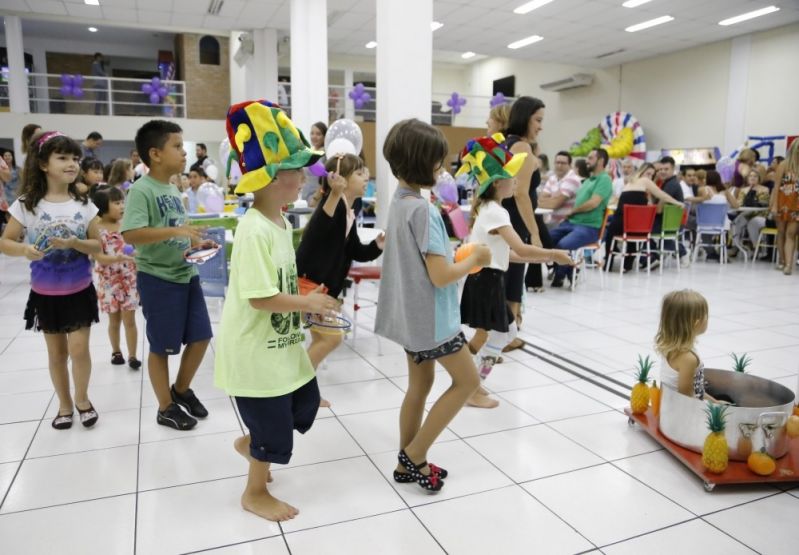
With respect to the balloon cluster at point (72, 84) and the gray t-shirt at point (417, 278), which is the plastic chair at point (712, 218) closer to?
the gray t-shirt at point (417, 278)

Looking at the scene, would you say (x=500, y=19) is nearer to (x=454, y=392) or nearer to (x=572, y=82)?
(x=572, y=82)

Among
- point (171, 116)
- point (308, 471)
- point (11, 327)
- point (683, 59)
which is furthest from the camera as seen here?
point (171, 116)

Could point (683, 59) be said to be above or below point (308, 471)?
above

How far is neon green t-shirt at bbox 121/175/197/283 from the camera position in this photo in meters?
2.33

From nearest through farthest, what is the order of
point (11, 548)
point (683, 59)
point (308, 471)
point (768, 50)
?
point (11, 548) < point (308, 471) < point (768, 50) < point (683, 59)

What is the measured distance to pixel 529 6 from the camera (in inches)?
367

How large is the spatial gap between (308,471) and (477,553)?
0.78 metres

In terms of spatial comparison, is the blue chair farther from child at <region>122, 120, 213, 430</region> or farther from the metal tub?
the metal tub

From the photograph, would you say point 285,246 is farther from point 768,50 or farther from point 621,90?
point 621,90

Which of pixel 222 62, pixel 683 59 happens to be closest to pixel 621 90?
pixel 683 59

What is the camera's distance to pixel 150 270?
96.2 inches

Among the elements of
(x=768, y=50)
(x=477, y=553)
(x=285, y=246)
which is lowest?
(x=477, y=553)

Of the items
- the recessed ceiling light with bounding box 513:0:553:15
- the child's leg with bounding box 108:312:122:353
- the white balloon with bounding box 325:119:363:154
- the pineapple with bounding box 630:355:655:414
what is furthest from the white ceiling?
Answer: the pineapple with bounding box 630:355:655:414

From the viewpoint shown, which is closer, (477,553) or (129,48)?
(477,553)
